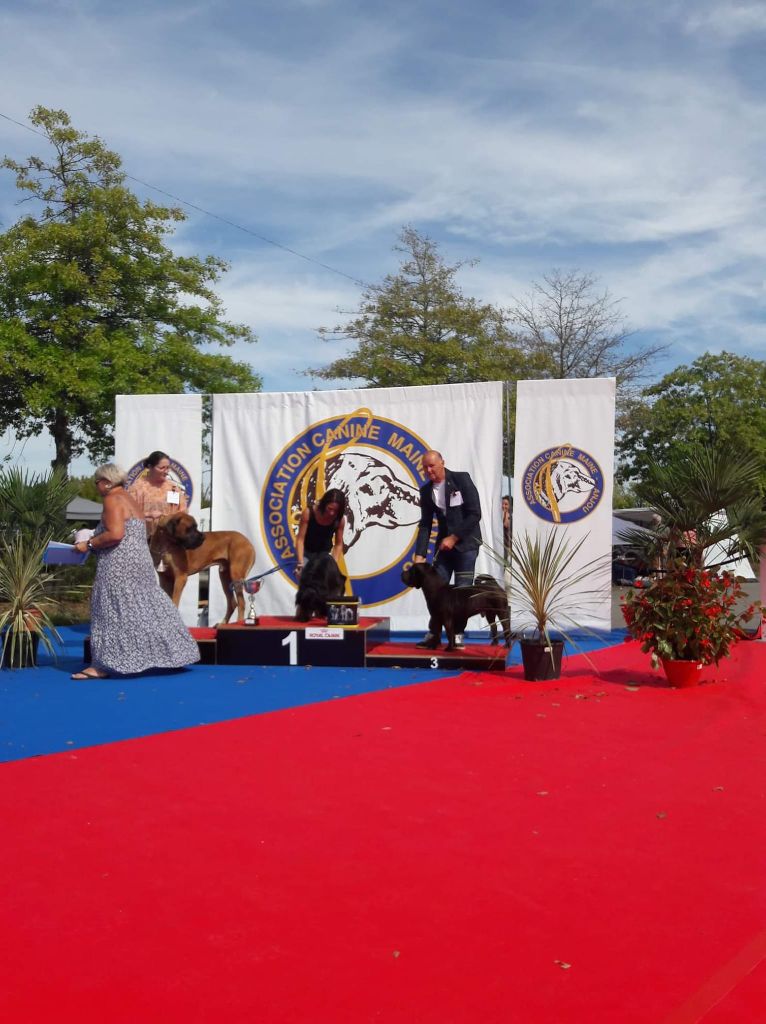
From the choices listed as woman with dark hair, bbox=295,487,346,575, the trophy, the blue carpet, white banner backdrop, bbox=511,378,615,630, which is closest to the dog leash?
the trophy

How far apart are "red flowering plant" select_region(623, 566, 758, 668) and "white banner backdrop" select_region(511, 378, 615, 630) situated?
258 cm

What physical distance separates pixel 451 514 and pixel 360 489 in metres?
1.98

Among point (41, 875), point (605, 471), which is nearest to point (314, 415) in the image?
point (605, 471)

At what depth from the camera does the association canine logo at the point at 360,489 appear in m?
11.4

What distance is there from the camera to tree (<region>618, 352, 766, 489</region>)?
121 feet

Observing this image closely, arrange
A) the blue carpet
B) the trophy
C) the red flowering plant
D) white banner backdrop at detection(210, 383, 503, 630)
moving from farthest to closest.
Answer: white banner backdrop at detection(210, 383, 503, 630) → the trophy → the red flowering plant → the blue carpet

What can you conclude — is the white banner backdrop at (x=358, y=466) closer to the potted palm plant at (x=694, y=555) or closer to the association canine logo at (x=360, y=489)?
the association canine logo at (x=360, y=489)

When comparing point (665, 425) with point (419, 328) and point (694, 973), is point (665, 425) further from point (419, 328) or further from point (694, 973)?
point (694, 973)

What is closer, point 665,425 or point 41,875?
point 41,875

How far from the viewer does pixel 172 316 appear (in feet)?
67.7

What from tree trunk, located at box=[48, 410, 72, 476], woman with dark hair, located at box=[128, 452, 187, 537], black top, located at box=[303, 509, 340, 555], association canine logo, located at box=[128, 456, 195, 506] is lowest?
black top, located at box=[303, 509, 340, 555]

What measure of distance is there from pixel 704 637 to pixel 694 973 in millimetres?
5257

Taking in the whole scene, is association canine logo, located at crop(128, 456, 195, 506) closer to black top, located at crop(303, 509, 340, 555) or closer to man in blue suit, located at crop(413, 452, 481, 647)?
black top, located at crop(303, 509, 340, 555)

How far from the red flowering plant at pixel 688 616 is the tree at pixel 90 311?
13.2 meters
